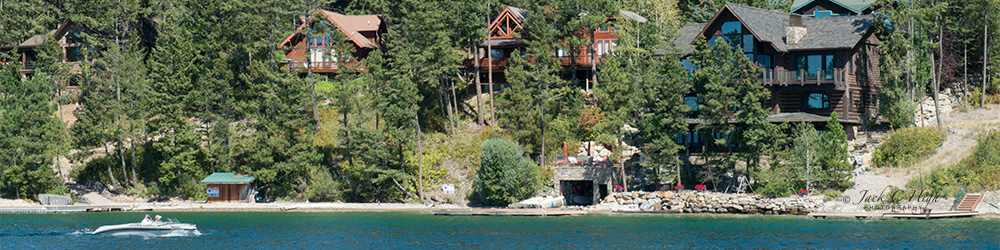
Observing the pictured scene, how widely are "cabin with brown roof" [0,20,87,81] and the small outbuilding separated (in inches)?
1060

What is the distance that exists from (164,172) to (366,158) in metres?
16.5

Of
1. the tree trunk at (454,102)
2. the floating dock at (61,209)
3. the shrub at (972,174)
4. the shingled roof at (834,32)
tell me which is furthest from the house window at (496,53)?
the shrub at (972,174)

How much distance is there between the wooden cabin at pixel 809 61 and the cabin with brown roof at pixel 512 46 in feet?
36.4

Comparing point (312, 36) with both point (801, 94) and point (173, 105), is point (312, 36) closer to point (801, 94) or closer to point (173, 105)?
point (173, 105)

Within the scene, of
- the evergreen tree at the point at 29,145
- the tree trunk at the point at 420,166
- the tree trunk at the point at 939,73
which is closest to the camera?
the tree trunk at the point at 939,73

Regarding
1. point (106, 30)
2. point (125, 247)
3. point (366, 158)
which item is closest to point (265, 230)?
point (125, 247)

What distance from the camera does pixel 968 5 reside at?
72.8 m

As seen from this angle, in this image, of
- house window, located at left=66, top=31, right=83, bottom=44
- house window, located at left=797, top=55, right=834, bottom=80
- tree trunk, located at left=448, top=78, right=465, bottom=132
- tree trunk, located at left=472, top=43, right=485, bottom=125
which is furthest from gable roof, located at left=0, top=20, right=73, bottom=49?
house window, located at left=797, top=55, right=834, bottom=80

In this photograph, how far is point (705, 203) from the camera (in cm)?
6681

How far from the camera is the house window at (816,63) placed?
72250mm

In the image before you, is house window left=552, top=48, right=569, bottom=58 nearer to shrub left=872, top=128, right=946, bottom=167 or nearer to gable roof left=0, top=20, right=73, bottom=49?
shrub left=872, top=128, right=946, bottom=167

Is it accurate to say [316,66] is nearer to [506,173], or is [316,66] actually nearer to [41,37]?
[506,173]

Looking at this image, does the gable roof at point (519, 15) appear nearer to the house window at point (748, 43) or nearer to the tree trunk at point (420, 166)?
the house window at point (748, 43)

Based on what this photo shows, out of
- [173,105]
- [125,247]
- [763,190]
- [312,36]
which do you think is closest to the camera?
[125,247]
